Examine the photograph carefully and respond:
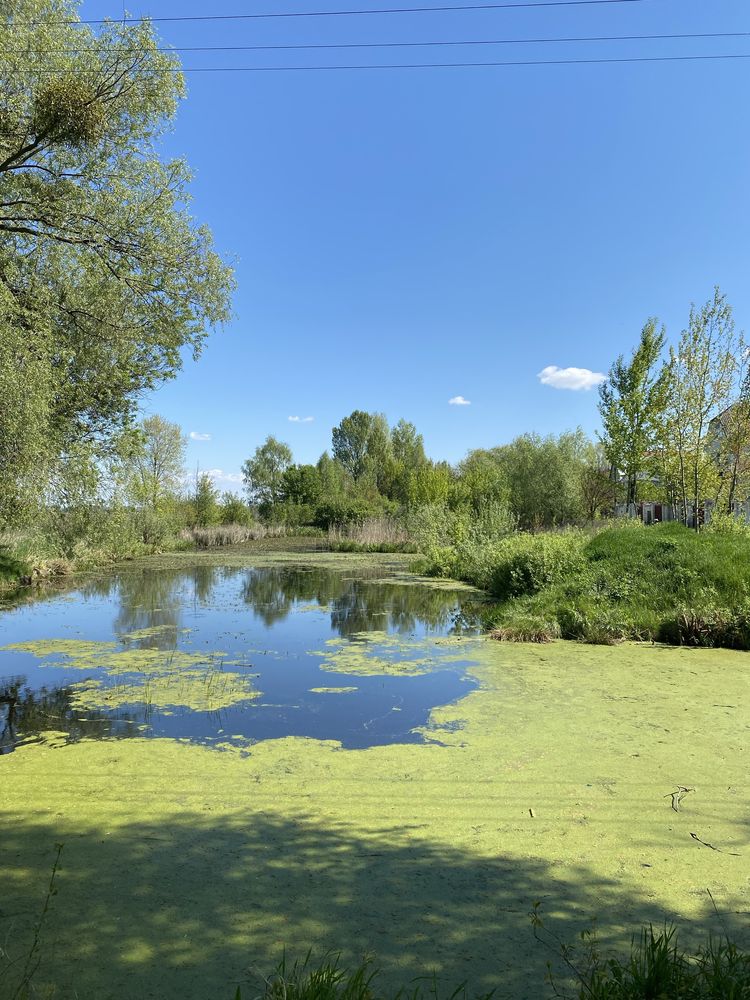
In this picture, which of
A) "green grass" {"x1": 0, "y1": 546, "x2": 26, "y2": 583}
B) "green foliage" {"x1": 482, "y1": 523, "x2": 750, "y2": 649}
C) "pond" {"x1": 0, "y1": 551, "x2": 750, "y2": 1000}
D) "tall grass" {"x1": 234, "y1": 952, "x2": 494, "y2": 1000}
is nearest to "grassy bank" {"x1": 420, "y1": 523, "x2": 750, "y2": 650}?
"green foliage" {"x1": 482, "y1": 523, "x2": 750, "y2": 649}

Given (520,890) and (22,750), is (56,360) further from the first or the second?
→ (520,890)

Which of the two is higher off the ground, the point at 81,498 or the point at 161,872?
the point at 81,498

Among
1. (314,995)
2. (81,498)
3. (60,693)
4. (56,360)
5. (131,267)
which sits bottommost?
(60,693)

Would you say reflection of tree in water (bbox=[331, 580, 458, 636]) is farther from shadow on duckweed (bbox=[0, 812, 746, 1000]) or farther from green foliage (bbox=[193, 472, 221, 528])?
green foliage (bbox=[193, 472, 221, 528])

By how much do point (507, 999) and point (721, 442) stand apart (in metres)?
15.9

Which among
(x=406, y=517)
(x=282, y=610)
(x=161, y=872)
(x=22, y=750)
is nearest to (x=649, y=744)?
(x=161, y=872)

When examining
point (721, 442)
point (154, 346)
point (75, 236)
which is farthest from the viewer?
point (721, 442)

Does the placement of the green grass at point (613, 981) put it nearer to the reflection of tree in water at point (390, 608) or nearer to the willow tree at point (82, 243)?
the willow tree at point (82, 243)

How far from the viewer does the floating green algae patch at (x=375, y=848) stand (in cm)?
238

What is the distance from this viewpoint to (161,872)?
2.95m

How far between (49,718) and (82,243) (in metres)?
5.03

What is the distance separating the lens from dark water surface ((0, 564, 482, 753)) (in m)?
5.50

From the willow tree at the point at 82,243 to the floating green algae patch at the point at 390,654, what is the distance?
395 centimetres

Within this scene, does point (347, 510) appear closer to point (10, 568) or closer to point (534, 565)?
point (10, 568)
